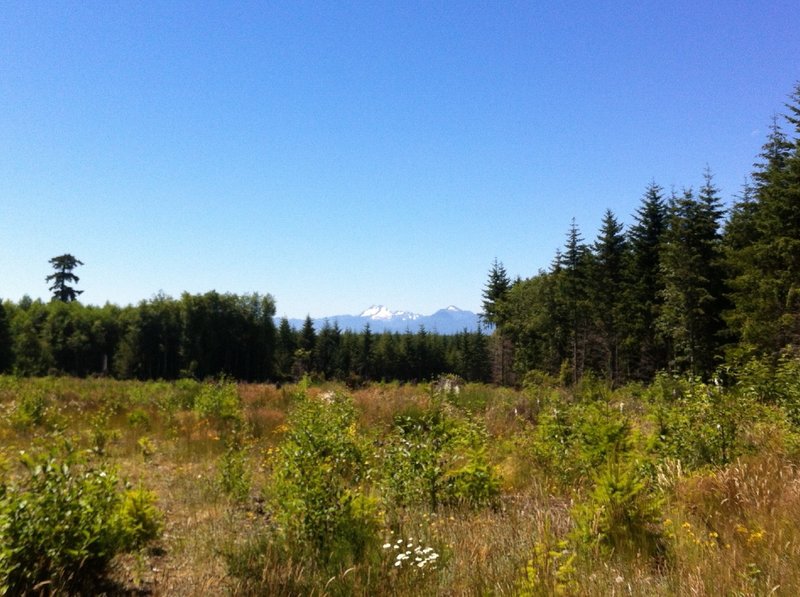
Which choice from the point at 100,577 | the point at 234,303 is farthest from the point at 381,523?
the point at 234,303

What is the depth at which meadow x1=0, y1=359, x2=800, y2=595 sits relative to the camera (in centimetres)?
295

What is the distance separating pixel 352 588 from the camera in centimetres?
313

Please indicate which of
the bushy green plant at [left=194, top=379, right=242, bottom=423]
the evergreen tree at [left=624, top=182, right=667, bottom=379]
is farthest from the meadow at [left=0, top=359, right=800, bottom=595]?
the evergreen tree at [left=624, top=182, right=667, bottom=379]

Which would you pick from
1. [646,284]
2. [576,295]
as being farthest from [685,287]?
[576,295]

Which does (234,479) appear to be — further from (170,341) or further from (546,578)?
(170,341)

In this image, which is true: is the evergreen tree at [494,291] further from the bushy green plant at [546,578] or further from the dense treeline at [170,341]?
the bushy green plant at [546,578]

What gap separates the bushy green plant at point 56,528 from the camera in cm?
279

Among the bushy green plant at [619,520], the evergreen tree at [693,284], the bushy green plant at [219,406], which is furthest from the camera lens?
the evergreen tree at [693,284]

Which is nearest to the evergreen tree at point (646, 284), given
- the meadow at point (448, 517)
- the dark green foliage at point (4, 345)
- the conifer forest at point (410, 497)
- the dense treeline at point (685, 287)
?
the dense treeline at point (685, 287)

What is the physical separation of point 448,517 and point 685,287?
2848cm

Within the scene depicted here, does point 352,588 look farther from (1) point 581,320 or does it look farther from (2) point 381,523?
(1) point 581,320

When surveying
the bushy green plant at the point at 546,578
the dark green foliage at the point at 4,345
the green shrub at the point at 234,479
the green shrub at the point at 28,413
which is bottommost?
the green shrub at the point at 234,479

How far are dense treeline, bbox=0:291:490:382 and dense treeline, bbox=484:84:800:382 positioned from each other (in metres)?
24.9

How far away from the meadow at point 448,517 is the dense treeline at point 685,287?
545cm
